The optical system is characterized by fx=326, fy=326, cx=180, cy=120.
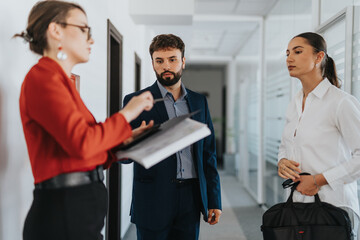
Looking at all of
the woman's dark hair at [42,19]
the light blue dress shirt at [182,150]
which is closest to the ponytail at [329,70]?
the light blue dress shirt at [182,150]

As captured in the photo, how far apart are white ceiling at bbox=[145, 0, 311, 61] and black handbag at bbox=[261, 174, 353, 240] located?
2261 millimetres

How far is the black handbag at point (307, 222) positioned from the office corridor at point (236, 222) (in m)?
2.11

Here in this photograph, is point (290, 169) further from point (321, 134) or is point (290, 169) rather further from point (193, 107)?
point (193, 107)

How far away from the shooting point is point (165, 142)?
1.01 meters

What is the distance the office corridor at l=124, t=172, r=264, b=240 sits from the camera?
3.50 m

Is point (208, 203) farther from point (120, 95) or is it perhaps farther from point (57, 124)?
point (120, 95)

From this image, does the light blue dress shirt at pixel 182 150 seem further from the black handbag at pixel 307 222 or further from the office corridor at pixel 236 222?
the office corridor at pixel 236 222

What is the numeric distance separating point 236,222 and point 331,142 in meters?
2.83

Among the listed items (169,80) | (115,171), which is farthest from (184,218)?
(115,171)

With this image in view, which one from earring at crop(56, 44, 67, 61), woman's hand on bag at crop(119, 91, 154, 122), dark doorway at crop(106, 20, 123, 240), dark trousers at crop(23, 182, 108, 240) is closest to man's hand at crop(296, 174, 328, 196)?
woman's hand on bag at crop(119, 91, 154, 122)

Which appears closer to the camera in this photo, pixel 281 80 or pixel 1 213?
pixel 1 213

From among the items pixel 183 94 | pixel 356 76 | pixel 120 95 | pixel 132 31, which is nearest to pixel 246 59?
pixel 132 31

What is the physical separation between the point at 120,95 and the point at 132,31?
102 cm

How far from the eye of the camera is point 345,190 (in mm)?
1441
